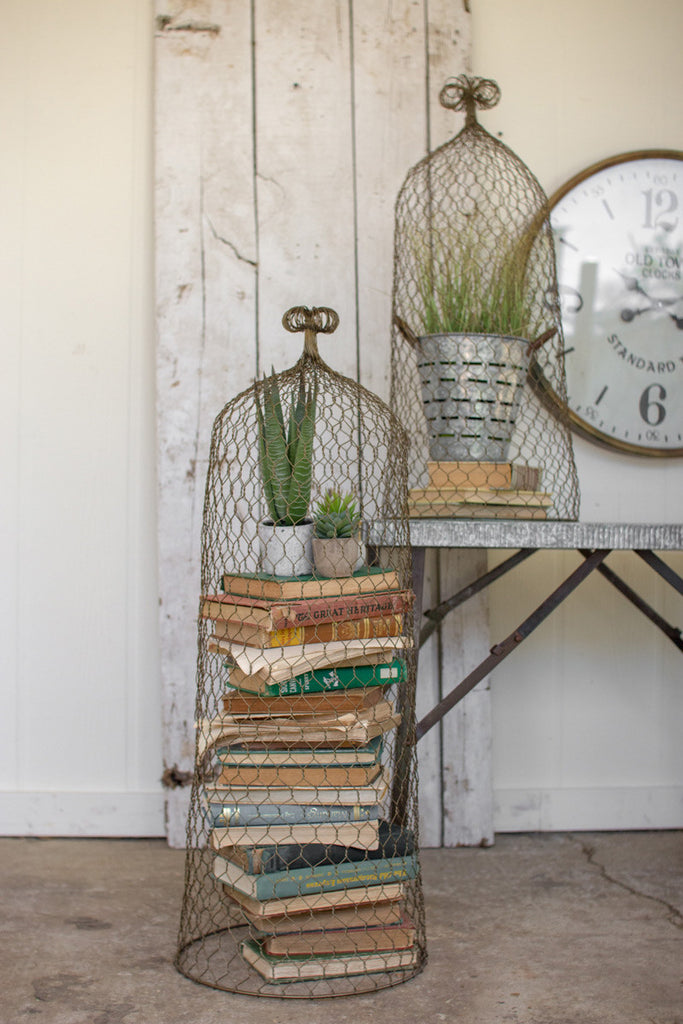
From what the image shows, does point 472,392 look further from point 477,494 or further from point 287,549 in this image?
point 287,549

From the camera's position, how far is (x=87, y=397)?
7.66ft

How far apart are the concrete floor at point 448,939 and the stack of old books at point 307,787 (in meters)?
0.09

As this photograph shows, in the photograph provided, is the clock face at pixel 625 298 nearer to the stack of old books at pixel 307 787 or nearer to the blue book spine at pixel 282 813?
the stack of old books at pixel 307 787

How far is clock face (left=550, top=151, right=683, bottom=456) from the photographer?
2.29 m

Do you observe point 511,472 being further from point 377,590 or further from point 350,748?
point 350,748

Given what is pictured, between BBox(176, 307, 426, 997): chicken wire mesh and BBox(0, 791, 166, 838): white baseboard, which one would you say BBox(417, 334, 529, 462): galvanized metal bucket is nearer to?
BBox(176, 307, 426, 997): chicken wire mesh

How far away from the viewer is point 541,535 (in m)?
1.70

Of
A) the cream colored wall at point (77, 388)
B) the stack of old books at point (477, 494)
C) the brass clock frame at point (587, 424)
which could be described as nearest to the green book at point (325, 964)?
the stack of old books at point (477, 494)

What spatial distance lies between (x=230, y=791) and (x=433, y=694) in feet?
2.66

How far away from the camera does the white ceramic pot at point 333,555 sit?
1581 millimetres

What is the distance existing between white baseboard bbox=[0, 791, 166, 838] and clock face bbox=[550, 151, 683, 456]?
1.39 meters

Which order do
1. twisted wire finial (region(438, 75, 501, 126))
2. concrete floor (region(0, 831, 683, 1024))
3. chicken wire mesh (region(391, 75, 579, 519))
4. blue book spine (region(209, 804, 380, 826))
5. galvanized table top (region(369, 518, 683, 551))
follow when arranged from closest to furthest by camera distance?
1. concrete floor (region(0, 831, 683, 1024))
2. blue book spine (region(209, 804, 380, 826))
3. galvanized table top (region(369, 518, 683, 551))
4. chicken wire mesh (region(391, 75, 579, 519))
5. twisted wire finial (region(438, 75, 501, 126))

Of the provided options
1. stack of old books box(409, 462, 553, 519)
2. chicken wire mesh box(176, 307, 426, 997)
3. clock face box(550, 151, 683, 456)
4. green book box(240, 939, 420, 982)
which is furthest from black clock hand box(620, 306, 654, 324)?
green book box(240, 939, 420, 982)

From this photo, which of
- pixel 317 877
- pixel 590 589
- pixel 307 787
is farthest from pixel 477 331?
pixel 317 877
